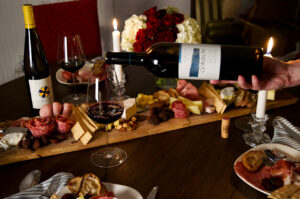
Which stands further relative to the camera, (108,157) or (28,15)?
(28,15)

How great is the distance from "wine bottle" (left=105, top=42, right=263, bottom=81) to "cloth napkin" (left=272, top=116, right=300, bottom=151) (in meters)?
0.24

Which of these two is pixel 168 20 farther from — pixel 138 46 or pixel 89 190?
pixel 89 190

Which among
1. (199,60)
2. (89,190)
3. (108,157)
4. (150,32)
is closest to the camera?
(89,190)

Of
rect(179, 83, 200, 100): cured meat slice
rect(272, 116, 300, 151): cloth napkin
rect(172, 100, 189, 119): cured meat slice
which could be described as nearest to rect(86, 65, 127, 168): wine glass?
rect(172, 100, 189, 119): cured meat slice

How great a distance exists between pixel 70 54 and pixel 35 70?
0.53 feet

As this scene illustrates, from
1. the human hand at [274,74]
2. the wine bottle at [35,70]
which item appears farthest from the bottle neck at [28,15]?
the human hand at [274,74]

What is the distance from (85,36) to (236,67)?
1674 mm

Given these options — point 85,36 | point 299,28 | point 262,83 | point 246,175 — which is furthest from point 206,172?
point 299,28

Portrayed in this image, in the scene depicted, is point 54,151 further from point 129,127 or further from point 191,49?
point 191,49

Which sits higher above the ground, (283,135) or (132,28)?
(132,28)

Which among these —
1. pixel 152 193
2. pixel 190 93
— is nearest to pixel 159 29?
pixel 190 93

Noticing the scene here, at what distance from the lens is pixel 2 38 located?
102 inches

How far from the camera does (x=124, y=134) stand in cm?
112

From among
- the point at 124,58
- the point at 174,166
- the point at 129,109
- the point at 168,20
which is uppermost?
the point at 168,20
